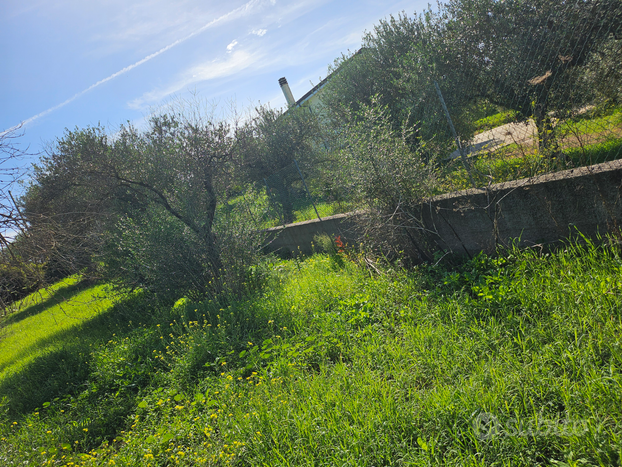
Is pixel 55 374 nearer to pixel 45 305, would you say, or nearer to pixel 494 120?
pixel 494 120

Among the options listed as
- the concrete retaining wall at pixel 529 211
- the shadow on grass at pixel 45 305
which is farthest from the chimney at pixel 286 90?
the concrete retaining wall at pixel 529 211

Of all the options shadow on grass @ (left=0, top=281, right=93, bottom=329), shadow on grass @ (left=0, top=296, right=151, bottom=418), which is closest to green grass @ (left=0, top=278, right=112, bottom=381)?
shadow on grass @ (left=0, top=281, right=93, bottom=329)

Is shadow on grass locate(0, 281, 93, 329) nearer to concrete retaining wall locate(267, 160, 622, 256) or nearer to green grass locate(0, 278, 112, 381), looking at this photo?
green grass locate(0, 278, 112, 381)

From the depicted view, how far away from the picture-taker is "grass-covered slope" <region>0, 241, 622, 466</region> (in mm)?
1934

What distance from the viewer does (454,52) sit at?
6.46m

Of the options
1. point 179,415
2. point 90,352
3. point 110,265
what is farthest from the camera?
point 110,265

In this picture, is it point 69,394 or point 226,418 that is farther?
point 69,394

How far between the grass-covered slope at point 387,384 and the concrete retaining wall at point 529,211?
29 cm

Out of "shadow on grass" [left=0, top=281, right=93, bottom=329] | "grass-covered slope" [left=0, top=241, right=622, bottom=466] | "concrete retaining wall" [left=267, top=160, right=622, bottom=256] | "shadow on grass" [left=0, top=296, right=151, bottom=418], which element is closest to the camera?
"grass-covered slope" [left=0, top=241, right=622, bottom=466]

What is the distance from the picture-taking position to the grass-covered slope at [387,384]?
1.93m

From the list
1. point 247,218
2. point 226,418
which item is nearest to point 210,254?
point 247,218

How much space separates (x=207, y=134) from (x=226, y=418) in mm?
6513

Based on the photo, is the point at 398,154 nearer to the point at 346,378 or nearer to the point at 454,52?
the point at 346,378

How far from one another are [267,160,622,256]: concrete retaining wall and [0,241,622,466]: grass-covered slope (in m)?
0.29
